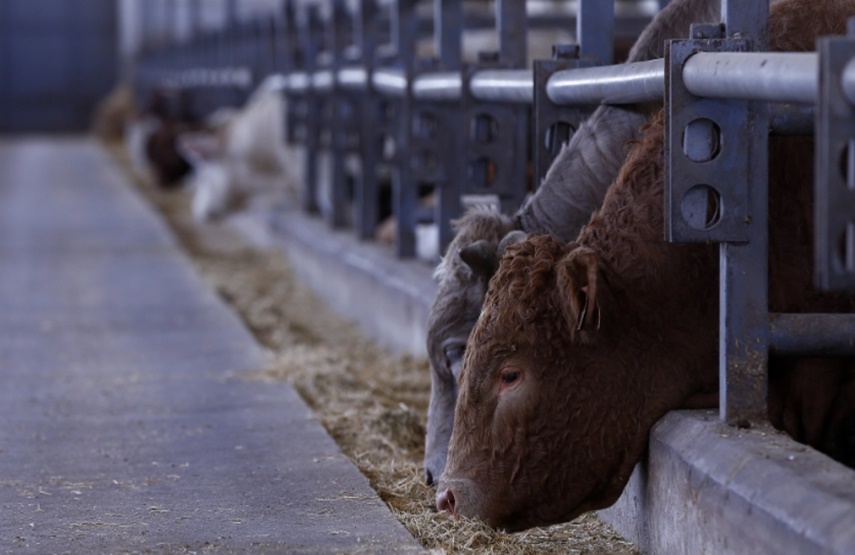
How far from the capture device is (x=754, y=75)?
2.83 m

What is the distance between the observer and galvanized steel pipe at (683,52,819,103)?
2.66 meters

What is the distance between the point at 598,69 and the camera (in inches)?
163

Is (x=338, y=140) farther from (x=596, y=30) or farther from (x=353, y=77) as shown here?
(x=596, y=30)

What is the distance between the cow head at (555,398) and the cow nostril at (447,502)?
34mm

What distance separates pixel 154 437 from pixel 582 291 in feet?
5.97

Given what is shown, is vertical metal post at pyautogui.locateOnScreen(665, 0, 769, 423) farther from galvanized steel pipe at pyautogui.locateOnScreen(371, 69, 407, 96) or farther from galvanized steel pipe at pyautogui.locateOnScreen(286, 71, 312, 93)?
galvanized steel pipe at pyautogui.locateOnScreen(286, 71, 312, 93)

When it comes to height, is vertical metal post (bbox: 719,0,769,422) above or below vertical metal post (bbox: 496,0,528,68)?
below

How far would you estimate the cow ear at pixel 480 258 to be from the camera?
151 inches

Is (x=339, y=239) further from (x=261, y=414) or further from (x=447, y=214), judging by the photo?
(x=261, y=414)

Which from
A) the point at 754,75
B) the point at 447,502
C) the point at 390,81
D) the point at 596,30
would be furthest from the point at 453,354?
the point at 390,81

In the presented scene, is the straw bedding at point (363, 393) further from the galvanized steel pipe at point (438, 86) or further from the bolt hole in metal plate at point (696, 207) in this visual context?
the galvanized steel pipe at point (438, 86)

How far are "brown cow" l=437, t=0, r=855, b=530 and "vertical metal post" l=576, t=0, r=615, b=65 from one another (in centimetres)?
130

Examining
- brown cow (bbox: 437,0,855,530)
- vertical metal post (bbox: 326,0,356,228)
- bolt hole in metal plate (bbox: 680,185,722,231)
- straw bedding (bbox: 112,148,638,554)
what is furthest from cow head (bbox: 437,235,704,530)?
vertical metal post (bbox: 326,0,356,228)

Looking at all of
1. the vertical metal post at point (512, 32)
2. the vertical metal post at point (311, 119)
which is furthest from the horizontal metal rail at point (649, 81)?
the vertical metal post at point (311, 119)
